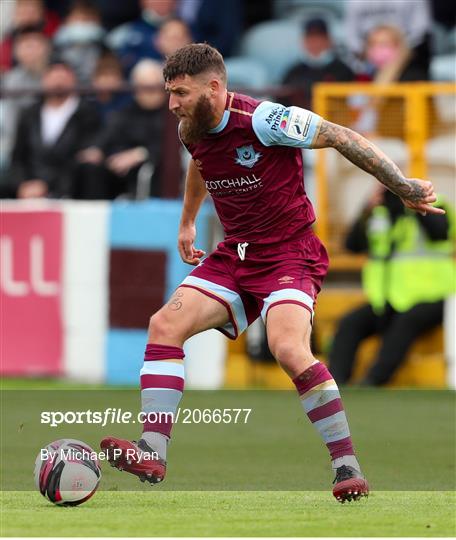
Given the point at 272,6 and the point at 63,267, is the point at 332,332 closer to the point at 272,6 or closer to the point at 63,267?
the point at 63,267

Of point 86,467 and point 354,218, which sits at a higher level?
point 354,218

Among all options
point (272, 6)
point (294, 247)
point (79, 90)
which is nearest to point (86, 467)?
point (294, 247)

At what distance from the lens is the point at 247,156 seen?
7012 millimetres

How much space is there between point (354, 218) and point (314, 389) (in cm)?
675

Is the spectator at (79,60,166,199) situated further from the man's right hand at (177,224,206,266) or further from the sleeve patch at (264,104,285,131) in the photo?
the sleeve patch at (264,104,285,131)

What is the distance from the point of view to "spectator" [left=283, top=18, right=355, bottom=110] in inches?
574

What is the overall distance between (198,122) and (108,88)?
683 cm

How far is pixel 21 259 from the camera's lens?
13.2 m

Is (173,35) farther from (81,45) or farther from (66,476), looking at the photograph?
(66,476)

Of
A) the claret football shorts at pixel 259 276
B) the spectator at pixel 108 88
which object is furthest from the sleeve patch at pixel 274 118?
the spectator at pixel 108 88

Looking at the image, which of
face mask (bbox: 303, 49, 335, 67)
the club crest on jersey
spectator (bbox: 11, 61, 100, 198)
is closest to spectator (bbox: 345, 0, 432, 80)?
face mask (bbox: 303, 49, 335, 67)

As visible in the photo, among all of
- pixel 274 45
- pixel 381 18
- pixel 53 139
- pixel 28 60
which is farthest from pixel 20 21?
pixel 381 18

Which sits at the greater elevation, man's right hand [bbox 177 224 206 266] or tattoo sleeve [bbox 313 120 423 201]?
tattoo sleeve [bbox 313 120 423 201]

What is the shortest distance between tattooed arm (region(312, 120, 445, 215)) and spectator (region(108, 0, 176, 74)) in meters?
8.91
